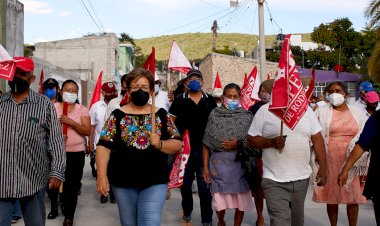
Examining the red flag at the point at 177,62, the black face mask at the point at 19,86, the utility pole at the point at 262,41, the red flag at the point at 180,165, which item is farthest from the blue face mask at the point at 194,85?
the utility pole at the point at 262,41

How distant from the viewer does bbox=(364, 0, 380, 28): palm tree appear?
65.7 ft

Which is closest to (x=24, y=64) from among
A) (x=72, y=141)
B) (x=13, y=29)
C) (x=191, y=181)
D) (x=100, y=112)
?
(x=72, y=141)

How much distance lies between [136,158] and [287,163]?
5.21ft

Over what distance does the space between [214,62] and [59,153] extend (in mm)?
39124

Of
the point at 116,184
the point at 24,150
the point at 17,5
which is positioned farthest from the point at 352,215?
the point at 17,5

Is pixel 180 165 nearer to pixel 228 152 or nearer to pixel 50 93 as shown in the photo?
pixel 228 152

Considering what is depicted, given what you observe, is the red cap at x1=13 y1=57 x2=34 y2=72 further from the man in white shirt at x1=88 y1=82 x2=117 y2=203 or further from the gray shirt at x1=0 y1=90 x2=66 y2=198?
the man in white shirt at x1=88 y1=82 x2=117 y2=203

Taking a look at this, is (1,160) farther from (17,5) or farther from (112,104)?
(17,5)

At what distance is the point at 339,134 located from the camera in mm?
6578

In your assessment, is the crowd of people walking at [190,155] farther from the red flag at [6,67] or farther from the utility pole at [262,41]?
the utility pole at [262,41]

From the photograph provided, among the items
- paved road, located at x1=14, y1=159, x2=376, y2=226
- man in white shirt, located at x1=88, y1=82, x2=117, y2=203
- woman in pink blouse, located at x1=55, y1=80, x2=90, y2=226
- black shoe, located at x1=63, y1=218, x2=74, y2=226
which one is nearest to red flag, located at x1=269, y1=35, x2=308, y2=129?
paved road, located at x1=14, y1=159, x2=376, y2=226

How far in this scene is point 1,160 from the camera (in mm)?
4566

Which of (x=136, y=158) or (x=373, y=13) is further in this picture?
(x=373, y=13)

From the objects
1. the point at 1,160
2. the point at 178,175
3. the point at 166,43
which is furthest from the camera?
the point at 166,43
